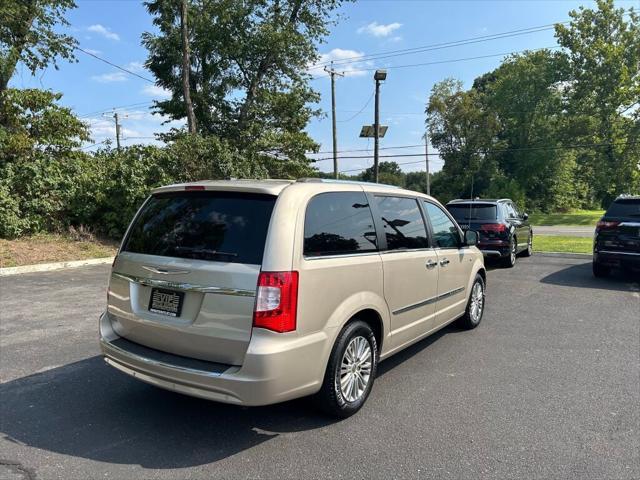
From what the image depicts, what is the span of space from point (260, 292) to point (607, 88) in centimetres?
4645

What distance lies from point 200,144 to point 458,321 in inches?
458

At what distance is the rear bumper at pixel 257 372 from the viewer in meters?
2.92

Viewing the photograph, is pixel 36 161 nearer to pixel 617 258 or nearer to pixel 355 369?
pixel 355 369

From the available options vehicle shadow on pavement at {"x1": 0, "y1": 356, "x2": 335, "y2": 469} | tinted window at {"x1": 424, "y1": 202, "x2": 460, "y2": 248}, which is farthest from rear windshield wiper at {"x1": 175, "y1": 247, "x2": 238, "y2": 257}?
tinted window at {"x1": 424, "y1": 202, "x2": 460, "y2": 248}

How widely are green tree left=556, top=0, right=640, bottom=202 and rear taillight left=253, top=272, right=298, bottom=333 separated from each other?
44.7 metres

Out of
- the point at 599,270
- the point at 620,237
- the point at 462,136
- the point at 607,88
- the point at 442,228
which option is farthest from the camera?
the point at 462,136

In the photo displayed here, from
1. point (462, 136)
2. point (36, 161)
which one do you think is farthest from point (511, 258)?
point (462, 136)

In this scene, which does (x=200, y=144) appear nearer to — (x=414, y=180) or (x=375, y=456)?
(x=375, y=456)

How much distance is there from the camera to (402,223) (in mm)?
4441

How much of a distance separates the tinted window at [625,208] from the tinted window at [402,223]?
259 inches

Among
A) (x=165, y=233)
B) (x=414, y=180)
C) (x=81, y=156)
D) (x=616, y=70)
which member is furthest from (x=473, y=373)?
(x=414, y=180)

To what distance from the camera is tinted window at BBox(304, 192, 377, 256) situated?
3350 millimetres

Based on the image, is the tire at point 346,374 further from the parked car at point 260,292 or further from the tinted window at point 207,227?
the tinted window at point 207,227

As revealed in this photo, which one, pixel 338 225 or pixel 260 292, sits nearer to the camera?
pixel 260 292
